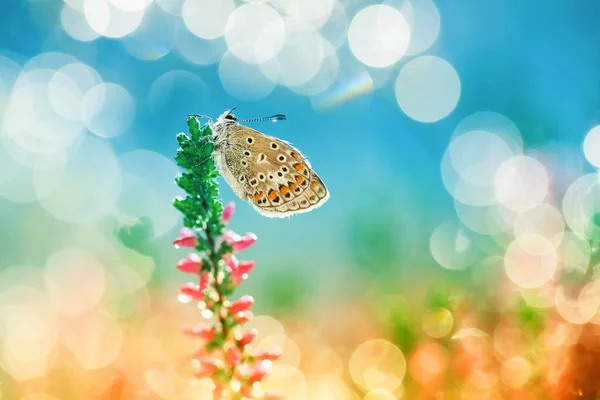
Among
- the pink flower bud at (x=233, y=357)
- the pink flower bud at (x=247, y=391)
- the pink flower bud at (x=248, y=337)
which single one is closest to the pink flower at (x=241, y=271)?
the pink flower bud at (x=248, y=337)

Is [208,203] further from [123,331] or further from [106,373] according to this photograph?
[123,331]

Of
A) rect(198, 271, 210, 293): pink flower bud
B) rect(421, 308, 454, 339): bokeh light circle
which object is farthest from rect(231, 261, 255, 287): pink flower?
rect(421, 308, 454, 339): bokeh light circle

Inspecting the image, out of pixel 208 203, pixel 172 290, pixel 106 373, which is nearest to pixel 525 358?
pixel 208 203

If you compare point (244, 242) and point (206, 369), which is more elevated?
point (244, 242)

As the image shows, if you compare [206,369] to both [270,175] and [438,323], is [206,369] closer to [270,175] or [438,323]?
[438,323]

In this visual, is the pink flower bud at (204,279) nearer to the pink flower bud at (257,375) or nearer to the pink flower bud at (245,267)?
the pink flower bud at (245,267)

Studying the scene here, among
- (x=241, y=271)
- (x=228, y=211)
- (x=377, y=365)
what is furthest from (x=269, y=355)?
(x=377, y=365)
